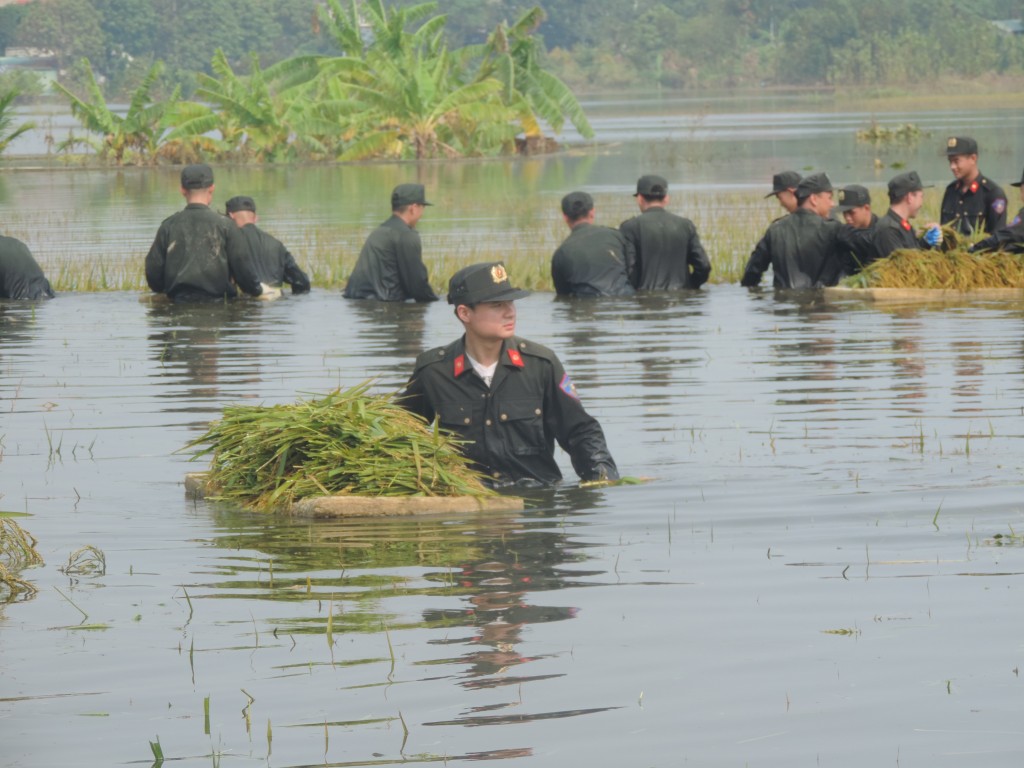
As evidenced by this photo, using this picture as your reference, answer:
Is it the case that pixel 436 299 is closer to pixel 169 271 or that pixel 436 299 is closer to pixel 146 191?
pixel 169 271

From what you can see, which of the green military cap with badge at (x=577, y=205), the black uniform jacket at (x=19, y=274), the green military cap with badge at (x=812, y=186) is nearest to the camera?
the green military cap with badge at (x=812, y=186)

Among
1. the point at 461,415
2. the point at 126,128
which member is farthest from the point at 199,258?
Result: the point at 126,128

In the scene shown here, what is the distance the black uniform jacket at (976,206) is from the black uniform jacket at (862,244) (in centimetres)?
72

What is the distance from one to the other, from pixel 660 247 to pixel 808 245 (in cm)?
146

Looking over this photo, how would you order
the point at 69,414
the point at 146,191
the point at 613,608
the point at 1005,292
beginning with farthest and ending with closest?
the point at 146,191 → the point at 1005,292 → the point at 69,414 → the point at 613,608

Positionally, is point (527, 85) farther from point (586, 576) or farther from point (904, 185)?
point (586, 576)

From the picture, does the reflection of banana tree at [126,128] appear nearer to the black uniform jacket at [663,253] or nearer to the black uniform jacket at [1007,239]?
the black uniform jacket at [663,253]

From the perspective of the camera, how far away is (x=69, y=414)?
13.0 m

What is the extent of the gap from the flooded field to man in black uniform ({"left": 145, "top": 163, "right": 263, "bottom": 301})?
4.08m

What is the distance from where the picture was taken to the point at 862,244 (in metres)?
18.2

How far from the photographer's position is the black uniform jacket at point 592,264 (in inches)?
749

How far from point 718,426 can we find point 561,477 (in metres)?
2.67

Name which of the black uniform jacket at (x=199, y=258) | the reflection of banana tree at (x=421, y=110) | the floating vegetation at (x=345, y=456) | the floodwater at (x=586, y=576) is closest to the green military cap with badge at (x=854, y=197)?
the floodwater at (x=586, y=576)

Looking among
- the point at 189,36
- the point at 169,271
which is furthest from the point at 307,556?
the point at 189,36
